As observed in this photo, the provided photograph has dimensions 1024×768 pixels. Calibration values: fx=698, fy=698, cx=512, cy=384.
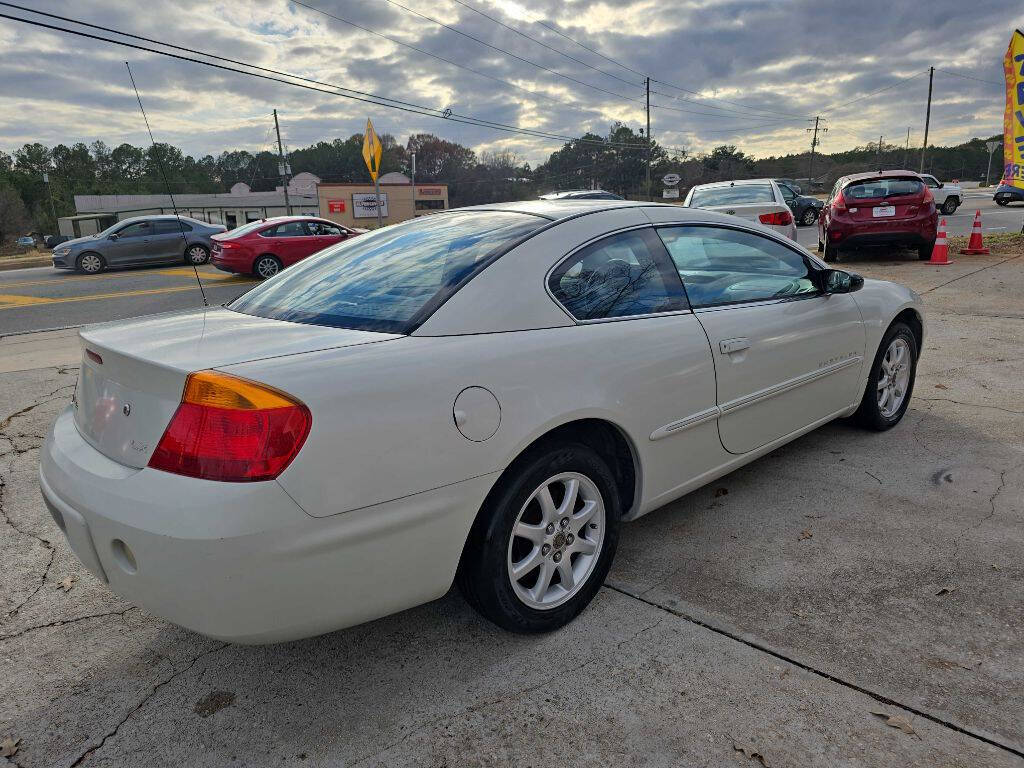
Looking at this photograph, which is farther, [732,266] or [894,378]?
[894,378]

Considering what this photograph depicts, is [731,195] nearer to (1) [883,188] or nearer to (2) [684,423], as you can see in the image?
(1) [883,188]

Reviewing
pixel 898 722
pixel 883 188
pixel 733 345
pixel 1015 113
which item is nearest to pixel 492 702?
pixel 898 722

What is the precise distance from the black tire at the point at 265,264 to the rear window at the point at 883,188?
11398 millimetres

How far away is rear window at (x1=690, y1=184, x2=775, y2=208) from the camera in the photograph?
1096 cm

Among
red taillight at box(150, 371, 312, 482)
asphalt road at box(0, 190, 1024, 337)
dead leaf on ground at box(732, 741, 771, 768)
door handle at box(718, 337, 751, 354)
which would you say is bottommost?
dead leaf on ground at box(732, 741, 771, 768)

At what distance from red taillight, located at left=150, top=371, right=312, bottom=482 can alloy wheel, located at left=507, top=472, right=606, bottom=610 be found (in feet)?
2.64

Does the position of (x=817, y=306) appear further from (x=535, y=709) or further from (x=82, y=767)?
(x=82, y=767)

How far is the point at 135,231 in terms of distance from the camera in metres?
17.8

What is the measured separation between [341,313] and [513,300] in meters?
0.59

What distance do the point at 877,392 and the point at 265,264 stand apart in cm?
1368

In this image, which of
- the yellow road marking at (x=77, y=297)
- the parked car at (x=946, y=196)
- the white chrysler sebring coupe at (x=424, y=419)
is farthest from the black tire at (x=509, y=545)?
the parked car at (x=946, y=196)

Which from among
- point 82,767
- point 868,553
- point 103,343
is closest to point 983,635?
point 868,553

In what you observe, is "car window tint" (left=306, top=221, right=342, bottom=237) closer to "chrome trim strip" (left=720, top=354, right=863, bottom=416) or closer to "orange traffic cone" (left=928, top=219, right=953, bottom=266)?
"orange traffic cone" (left=928, top=219, right=953, bottom=266)

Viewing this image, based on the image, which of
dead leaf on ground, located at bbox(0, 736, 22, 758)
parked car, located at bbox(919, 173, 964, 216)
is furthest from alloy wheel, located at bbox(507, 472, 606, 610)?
parked car, located at bbox(919, 173, 964, 216)
